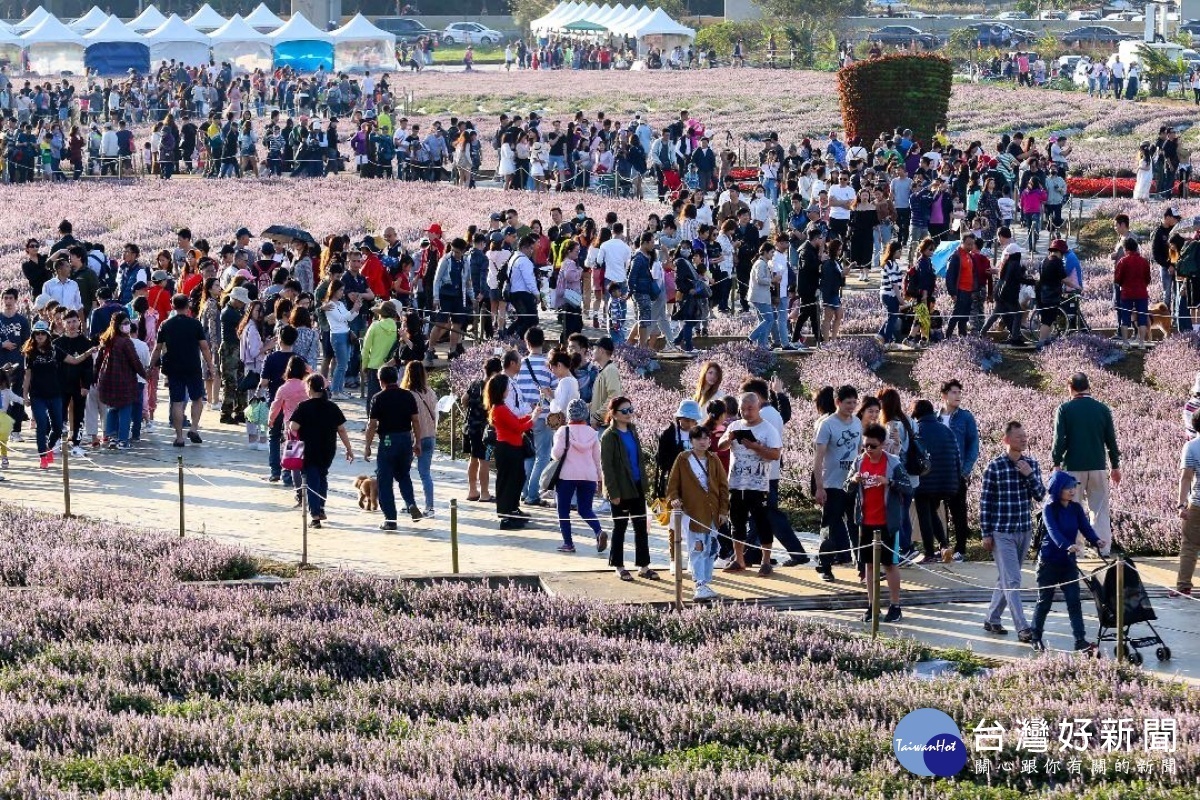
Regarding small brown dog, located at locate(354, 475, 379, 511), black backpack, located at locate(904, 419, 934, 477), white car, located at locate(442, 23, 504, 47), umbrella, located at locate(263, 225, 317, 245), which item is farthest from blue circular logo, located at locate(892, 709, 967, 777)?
white car, located at locate(442, 23, 504, 47)

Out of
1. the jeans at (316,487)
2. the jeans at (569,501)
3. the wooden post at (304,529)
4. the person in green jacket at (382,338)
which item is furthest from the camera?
the person in green jacket at (382,338)

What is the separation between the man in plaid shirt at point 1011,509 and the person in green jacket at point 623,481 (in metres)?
2.80

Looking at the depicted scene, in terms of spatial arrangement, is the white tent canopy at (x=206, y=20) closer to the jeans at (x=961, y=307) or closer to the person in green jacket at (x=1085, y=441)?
the jeans at (x=961, y=307)

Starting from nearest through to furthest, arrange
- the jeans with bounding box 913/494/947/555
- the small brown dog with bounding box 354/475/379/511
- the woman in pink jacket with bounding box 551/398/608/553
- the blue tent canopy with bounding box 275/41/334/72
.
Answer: the jeans with bounding box 913/494/947/555
the woman in pink jacket with bounding box 551/398/608/553
the small brown dog with bounding box 354/475/379/511
the blue tent canopy with bounding box 275/41/334/72

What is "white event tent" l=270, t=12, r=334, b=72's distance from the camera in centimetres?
7244

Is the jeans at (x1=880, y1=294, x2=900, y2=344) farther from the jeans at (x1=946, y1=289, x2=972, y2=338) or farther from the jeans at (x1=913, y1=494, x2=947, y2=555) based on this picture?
the jeans at (x1=913, y1=494, x2=947, y2=555)

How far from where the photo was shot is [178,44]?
7162 cm

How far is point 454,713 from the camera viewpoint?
11406mm

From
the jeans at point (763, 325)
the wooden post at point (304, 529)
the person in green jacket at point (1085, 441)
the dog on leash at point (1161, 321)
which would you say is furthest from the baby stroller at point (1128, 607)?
the dog on leash at point (1161, 321)

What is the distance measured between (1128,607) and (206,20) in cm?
7080

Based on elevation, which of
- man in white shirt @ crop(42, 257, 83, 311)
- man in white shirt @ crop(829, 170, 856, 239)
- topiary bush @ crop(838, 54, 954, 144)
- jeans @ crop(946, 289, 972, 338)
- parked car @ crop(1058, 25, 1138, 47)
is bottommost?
jeans @ crop(946, 289, 972, 338)

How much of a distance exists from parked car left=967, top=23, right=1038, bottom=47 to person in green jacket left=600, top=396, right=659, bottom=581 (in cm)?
8009

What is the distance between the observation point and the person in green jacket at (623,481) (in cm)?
1488

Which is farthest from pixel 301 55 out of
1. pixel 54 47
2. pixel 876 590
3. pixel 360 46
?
pixel 876 590
